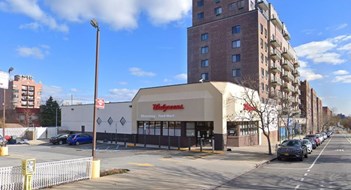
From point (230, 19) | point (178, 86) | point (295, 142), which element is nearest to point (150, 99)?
point (178, 86)

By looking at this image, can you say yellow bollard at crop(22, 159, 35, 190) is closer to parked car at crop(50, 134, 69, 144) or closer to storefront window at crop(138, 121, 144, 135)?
storefront window at crop(138, 121, 144, 135)

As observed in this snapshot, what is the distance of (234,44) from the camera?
60.2 meters

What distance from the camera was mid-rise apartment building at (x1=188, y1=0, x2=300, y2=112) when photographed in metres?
57.8

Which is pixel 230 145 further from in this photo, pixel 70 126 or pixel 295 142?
pixel 70 126

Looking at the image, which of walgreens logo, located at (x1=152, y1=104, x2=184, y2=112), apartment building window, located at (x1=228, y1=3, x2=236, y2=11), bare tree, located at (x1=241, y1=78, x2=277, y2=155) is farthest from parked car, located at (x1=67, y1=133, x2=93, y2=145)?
apartment building window, located at (x1=228, y1=3, x2=236, y2=11)

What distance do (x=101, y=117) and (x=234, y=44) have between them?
27.5 m

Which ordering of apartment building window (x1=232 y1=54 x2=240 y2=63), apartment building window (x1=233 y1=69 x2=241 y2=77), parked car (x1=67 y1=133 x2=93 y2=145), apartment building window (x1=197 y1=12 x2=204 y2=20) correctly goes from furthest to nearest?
apartment building window (x1=197 y1=12 x2=204 y2=20) < apartment building window (x1=232 y1=54 x2=240 y2=63) < apartment building window (x1=233 y1=69 x2=241 y2=77) < parked car (x1=67 y1=133 x2=93 y2=145)

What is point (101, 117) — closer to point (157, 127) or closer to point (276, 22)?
point (157, 127)

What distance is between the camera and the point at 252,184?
1536 cm

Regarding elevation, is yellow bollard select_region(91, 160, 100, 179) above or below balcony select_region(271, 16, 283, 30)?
below

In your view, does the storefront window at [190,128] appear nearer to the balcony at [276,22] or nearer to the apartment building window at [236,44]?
the apartment building window at [236,44]

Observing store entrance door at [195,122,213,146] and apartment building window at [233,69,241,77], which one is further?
apartment building window at [233,69,241,77]

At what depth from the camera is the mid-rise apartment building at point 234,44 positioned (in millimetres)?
57781

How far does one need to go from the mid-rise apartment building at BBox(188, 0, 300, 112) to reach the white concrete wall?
22.2m
